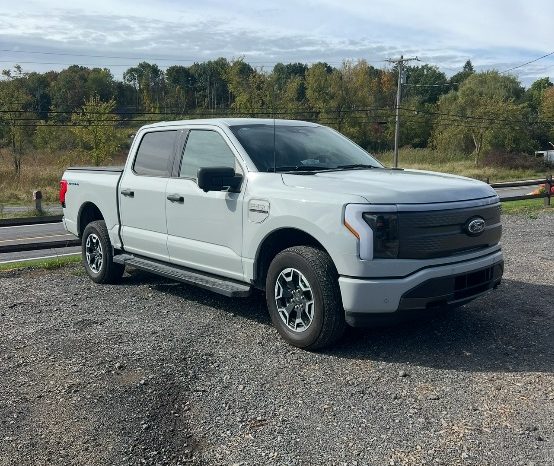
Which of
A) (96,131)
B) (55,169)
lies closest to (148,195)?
(96,131)

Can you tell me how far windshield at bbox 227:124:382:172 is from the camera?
5703 mm

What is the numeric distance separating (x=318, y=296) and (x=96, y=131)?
3744 centimetres

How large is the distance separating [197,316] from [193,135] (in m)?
1.86

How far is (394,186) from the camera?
4777mm

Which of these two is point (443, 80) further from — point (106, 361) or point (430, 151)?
point (106, 361)

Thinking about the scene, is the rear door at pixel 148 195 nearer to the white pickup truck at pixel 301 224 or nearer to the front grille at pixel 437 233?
the white pickup truck at pixel 301 224

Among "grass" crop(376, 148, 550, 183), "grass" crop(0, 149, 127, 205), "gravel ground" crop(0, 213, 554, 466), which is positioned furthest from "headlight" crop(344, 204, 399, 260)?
"grass" crop(376, 148, 550, 183)

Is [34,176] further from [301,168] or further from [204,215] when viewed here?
[301,168]

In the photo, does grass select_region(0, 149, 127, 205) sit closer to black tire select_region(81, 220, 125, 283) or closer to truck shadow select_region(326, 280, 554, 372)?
black tire select_region(81, 220, 125, 283)

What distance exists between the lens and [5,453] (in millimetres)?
3414

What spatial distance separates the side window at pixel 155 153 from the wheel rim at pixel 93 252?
1.24m

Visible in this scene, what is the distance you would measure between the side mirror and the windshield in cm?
26

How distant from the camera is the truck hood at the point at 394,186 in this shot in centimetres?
458

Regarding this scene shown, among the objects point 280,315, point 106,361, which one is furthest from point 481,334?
point 106,361
